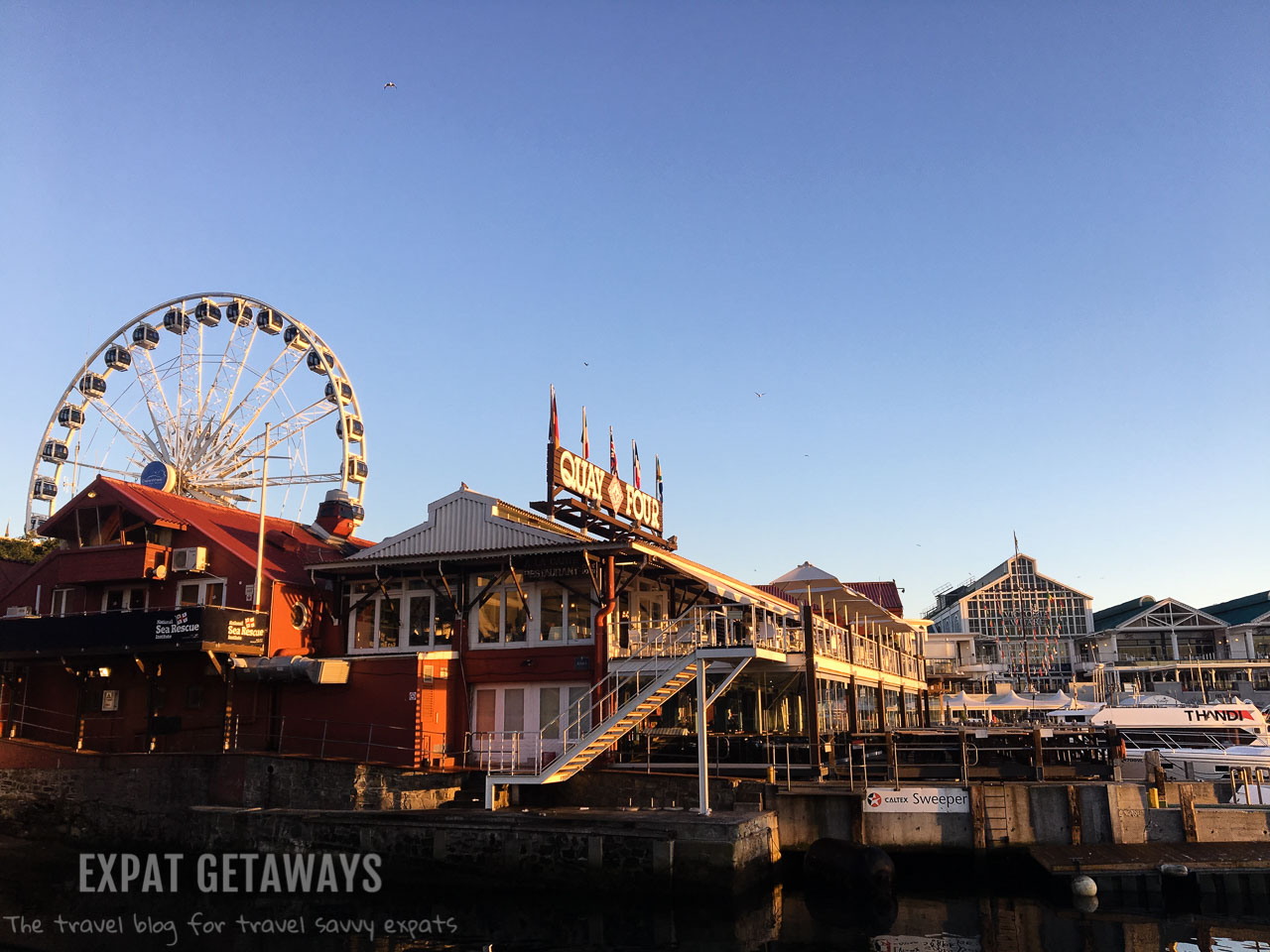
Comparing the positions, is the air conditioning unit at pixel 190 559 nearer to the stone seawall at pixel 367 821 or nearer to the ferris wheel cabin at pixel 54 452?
the stone seawall at pixel 367 821

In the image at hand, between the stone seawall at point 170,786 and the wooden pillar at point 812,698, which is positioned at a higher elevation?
the wooden pillar at point 812,698

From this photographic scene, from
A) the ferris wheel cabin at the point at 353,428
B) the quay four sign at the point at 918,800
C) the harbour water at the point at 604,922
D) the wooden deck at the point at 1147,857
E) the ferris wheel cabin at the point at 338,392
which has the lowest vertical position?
the harbour water at the point at 604,922

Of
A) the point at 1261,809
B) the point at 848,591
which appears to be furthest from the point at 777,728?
the point at 1261,809

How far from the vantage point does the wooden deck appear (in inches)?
957

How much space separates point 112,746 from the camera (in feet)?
114

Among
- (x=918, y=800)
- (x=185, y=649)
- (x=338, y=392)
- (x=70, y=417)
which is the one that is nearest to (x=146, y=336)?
(x=70, y=417)

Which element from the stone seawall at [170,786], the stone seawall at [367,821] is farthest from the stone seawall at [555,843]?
the stone seawall at [170,786]

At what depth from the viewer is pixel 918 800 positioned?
2666 cm

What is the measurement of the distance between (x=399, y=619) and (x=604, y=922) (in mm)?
15785

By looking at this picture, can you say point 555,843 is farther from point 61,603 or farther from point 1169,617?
point 1169,617

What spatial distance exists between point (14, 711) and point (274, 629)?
10.8 metres

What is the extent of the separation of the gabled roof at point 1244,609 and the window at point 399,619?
96.5 metres

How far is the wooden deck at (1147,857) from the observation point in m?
24.3

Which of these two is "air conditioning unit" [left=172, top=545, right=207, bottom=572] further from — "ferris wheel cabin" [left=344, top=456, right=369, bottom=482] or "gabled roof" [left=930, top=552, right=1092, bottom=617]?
"gabled roof" [left=930, top=552, right=1092, bottom=617]
